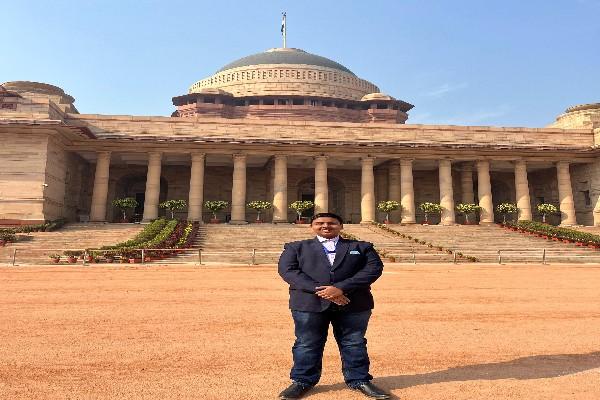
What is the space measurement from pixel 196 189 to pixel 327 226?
34250 millimetres

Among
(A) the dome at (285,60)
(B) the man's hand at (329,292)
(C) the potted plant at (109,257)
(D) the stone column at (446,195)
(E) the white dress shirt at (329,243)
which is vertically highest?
(A) the dome at (285,60)

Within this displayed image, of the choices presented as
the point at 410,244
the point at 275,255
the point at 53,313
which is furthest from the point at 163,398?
the point at 410,244

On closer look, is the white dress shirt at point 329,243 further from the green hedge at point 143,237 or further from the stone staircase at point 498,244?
the stone staircase at point 498,244

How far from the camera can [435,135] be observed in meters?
39.6

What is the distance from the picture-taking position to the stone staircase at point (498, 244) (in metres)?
23.2

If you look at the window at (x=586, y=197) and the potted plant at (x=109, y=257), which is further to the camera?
the window at (x=586, y=197)

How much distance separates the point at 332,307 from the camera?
4.06 meters

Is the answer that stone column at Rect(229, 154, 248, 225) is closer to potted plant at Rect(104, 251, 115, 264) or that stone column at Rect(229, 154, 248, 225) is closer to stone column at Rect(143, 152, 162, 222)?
stone column at Rect(143, 152, 162, 222)

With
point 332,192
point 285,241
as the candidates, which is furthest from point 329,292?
point 332,192

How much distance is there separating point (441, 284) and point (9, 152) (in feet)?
108

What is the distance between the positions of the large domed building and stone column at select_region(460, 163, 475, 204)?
0.14m

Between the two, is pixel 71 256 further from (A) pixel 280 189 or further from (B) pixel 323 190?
(B) pixel 323 190

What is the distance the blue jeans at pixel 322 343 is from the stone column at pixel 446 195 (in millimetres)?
36491

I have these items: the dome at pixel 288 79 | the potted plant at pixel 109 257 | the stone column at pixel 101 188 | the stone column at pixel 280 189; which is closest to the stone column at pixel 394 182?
the stone column at pixel 280 189
